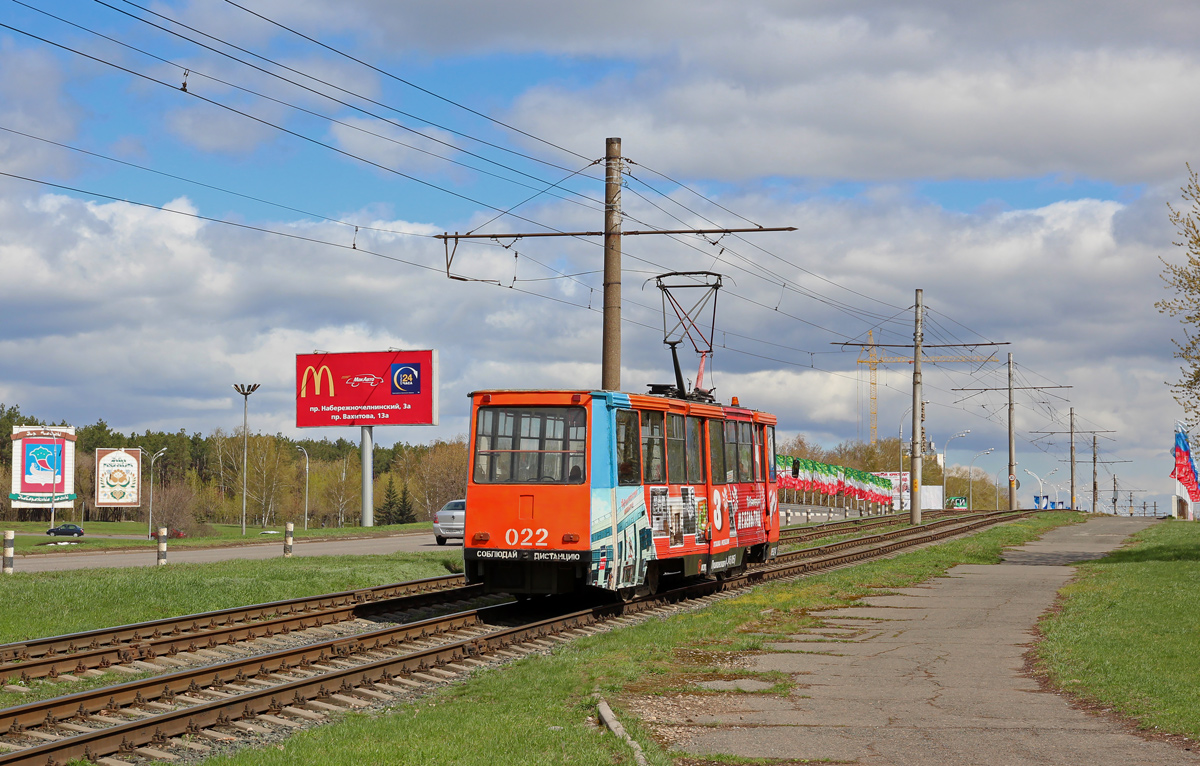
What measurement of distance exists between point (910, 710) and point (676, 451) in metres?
9.11

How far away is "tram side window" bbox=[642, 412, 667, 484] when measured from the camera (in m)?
18.0

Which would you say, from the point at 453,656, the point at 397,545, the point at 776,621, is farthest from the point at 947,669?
the point at 397,545

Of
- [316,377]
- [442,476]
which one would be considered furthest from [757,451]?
[442,476]

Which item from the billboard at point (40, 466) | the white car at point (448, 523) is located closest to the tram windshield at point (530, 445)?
the white car at point (448, 523)

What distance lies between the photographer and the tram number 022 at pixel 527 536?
16.6m

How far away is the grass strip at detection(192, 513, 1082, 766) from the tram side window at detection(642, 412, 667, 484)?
7.25ft

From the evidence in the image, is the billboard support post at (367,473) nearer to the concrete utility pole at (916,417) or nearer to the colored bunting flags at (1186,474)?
the concrete utility pole at (916,417)

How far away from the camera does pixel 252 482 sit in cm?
13812

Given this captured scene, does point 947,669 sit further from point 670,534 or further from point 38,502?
point 38,502

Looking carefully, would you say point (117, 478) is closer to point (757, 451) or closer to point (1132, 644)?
point (757, 451)

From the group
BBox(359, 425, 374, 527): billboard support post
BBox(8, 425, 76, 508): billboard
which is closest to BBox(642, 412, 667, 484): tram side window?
BBox(359, 425, 374, 527): billboard support post

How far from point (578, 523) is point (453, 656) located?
360 cm

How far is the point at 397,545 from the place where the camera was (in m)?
38.0

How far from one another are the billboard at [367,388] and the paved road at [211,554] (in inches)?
489
